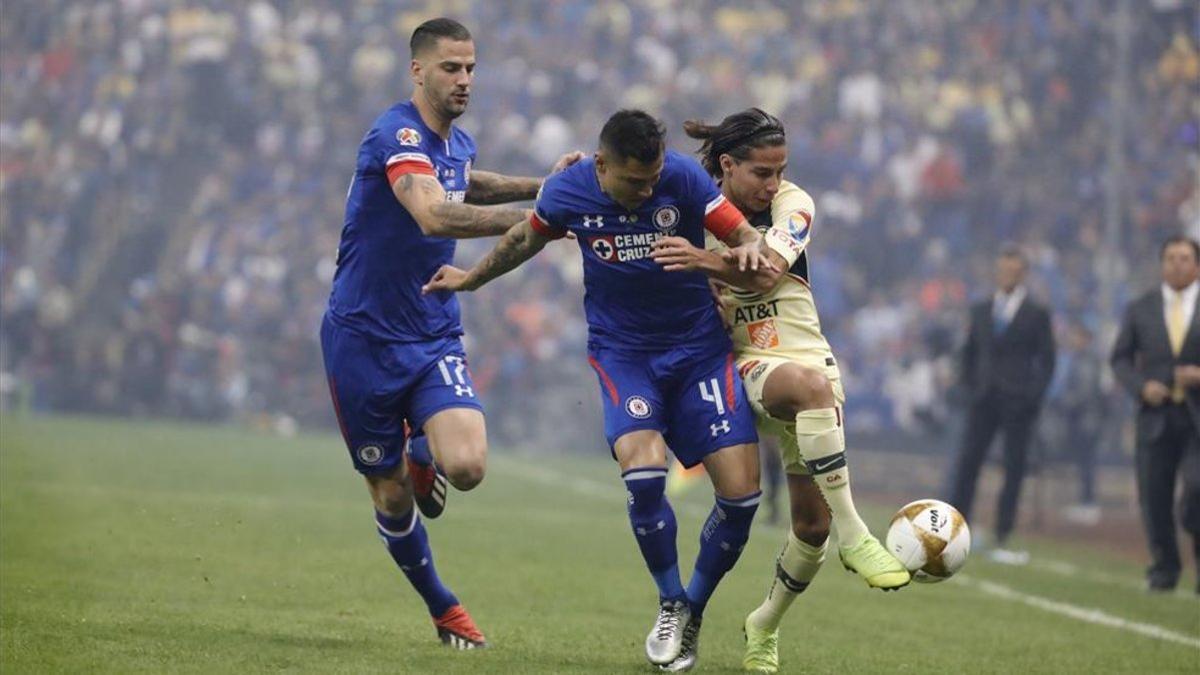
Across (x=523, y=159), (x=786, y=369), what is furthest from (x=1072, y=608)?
(x=523, y=159)

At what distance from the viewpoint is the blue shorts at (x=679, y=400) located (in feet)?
25.4

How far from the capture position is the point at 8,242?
27016 millimetres

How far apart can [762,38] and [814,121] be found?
6.23ft

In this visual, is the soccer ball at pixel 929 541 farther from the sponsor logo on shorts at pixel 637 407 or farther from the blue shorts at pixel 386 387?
the blue shorts at pixel 386 387

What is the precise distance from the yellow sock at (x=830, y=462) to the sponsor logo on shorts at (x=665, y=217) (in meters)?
0.95

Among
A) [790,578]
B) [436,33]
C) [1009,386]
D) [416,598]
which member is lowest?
[416,598]

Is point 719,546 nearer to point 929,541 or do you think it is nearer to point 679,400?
point 679,400

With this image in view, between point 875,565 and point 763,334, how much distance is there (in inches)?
44.8

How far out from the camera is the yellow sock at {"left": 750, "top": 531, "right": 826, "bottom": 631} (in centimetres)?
792

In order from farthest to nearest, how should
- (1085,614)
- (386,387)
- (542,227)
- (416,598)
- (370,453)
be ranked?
(1085,614), (416,598), (370,453), (386,387), (542,227)

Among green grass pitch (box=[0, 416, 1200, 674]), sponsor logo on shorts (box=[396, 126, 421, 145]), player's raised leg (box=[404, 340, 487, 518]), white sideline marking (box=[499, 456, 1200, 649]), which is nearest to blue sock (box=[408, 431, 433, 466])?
player's raised leg (box=[404, 340, 487, 518])

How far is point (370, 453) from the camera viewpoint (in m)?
8.22

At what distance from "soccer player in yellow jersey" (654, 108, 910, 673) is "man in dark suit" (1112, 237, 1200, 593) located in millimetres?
5948

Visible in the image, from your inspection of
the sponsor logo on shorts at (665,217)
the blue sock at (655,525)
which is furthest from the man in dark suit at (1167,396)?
the sponsor logo on shorts at (665,217)
